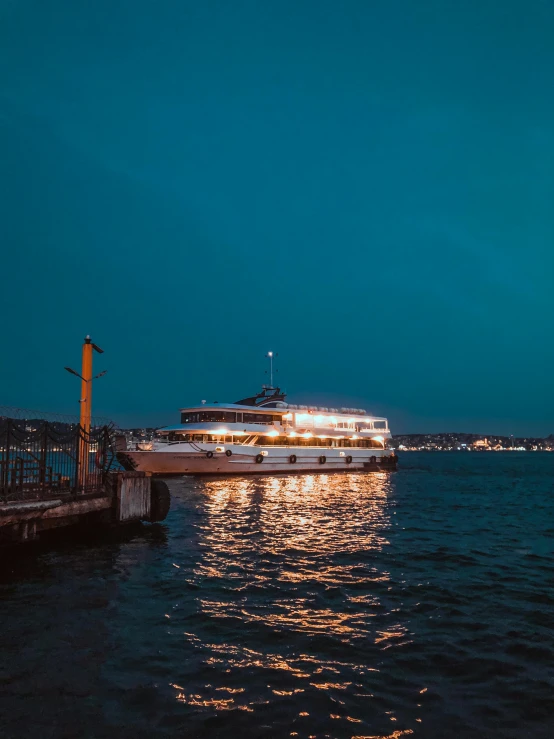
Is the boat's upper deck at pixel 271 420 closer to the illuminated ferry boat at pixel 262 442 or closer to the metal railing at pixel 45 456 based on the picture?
the illuminated ferry boat at pixel 262 442

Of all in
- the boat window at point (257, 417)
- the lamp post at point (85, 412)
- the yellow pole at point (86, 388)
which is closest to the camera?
the lamp post at point (85, 412)

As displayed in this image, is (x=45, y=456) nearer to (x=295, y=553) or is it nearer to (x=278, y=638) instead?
(x=295, y=553)

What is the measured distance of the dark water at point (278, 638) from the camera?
5859 mm

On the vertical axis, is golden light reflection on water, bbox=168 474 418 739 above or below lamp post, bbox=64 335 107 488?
below

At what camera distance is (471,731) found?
5637 mm

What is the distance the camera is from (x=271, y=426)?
47.8 metres

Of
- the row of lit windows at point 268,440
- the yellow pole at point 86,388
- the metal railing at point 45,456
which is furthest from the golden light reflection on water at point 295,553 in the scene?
the row of lit windows at point 268,440

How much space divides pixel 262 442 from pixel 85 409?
29271mm

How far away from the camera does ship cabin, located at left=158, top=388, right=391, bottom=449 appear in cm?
4434

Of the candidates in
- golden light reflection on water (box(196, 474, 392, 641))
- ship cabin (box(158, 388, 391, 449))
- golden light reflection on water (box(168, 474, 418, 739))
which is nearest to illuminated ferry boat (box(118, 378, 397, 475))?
ship cabin (box(158, 388, 391, 449))

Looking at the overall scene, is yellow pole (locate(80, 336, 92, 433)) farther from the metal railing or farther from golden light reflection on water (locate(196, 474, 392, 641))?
golden light reflection on water (locate(196, 474, 392, 641))

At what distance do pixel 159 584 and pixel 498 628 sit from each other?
6.81m

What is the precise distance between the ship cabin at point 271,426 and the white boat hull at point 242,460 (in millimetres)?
863

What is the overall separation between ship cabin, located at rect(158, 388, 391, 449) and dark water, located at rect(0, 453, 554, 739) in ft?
88.8
